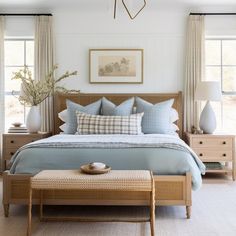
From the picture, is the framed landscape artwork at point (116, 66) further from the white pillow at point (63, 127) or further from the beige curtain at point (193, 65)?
the white pillow at point (63, 127)

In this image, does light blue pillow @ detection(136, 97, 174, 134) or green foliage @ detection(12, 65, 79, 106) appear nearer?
light blue pillow @ detection(136, 97, 174, 134)

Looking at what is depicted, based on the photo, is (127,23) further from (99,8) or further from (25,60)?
(25,60)

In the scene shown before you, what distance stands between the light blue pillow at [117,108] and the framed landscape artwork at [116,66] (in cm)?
54

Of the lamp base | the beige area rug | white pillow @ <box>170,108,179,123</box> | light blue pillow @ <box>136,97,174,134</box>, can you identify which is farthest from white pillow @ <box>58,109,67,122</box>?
the lamp base

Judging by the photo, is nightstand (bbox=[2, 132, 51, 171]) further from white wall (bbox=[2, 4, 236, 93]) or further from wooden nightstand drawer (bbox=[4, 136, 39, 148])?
white wall (bbox=[2, 4, 236, 93])

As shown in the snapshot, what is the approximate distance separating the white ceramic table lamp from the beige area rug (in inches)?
52.3

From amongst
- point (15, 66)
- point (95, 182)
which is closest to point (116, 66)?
point (15, 66)

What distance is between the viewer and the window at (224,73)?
18.4 feet

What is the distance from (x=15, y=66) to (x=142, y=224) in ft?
11.9

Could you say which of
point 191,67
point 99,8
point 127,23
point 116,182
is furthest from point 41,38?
point 116,182

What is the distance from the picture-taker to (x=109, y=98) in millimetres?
5449

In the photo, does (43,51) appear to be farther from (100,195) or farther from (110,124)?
(100,195)

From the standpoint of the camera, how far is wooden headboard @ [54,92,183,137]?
541cm

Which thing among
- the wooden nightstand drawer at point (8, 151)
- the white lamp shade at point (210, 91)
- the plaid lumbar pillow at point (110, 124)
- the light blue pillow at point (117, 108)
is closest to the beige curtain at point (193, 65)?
the white lamp shade at point (210, 91)
